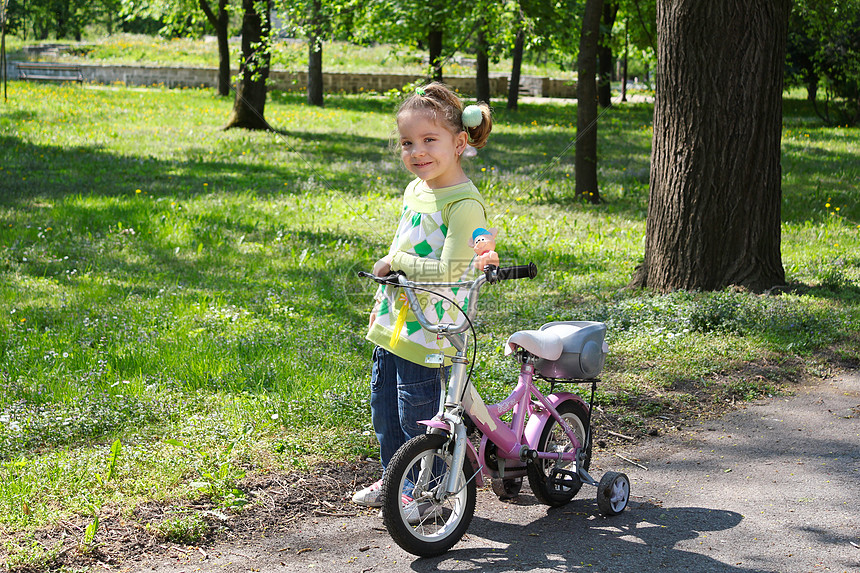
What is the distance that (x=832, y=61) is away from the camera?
2127 centimetres

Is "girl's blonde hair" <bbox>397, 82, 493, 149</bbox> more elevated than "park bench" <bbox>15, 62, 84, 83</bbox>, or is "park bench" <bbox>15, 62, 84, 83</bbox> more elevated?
"park bench" <bbox>15, 62, 84, 83</bbox>

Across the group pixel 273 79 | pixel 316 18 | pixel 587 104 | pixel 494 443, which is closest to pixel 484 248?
pixel 494 443

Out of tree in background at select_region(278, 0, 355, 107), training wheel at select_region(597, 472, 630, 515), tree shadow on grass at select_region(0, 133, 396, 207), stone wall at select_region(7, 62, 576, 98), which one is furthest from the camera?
stone wall at select_region(7, 62, 576, 98)

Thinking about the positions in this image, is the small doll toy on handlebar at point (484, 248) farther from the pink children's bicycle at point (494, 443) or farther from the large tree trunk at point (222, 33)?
the large tree trunk at point (222, 33)

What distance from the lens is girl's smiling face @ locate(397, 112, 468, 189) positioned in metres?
3.27

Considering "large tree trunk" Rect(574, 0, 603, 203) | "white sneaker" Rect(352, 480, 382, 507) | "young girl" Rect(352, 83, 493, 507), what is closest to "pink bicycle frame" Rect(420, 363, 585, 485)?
"young girl" Rect(352, 83, 493, 507)

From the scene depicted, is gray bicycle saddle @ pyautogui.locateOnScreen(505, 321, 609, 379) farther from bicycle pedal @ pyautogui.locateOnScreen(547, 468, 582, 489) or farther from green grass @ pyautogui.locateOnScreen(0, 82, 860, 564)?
green grass @ pyautogui.locateOnScreen(0, 82, 860, 564)

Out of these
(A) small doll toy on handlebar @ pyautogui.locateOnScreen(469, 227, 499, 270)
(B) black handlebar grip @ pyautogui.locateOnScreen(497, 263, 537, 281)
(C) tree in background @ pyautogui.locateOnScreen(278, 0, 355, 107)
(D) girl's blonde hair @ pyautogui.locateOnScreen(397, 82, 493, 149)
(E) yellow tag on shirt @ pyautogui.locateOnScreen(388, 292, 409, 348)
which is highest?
(C) tree in background @ pyautogui.locateOnScreen(278, 0, 355, 107)

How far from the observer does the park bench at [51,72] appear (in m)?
30.3

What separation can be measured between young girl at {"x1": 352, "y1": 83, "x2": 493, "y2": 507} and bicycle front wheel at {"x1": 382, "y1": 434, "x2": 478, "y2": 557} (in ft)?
0.89

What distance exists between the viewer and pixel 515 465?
3645 millimetres

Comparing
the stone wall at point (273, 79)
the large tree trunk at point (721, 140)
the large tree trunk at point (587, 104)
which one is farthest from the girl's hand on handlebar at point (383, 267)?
the stone wall at point (273, 79)

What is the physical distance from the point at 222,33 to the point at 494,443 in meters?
24.0

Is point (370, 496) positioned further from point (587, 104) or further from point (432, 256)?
point (587, 104)
